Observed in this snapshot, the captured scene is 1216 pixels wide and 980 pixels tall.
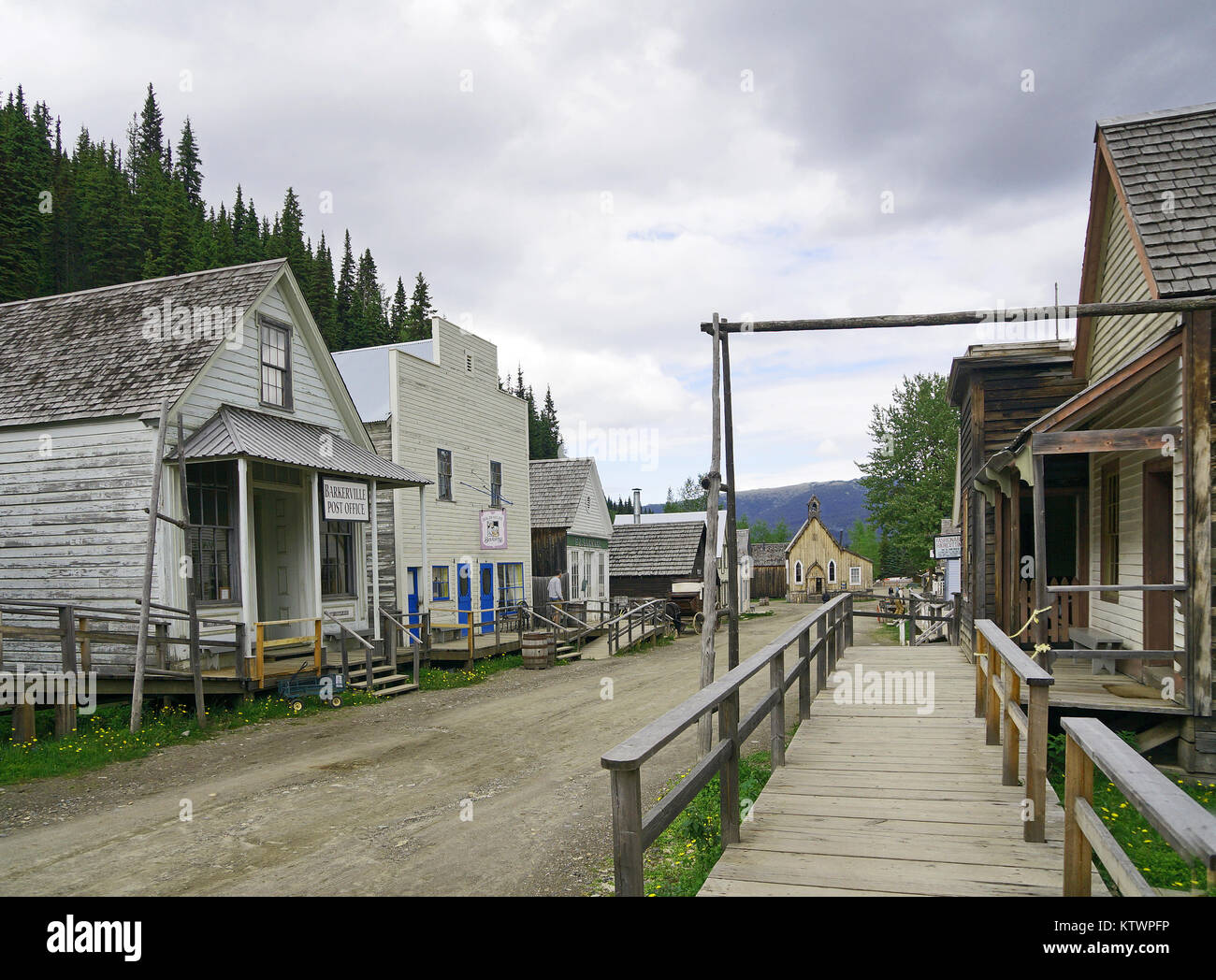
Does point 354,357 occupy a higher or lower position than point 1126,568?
higher

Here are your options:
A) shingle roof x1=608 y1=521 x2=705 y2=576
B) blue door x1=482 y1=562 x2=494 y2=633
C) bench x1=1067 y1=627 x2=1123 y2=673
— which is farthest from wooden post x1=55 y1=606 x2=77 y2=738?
shingle roof x1=608 y1=521 x2=705 y2=576

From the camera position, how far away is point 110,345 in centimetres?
1506

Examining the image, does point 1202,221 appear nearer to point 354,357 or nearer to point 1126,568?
point 1126,568

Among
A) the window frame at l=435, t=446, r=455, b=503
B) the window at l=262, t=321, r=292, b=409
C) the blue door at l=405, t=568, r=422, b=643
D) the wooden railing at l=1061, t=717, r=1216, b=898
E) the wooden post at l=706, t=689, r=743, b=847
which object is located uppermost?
the window at l=262, t=321, r=292, b=409

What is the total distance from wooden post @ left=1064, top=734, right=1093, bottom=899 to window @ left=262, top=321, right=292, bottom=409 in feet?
48.3

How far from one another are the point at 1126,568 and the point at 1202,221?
4118mm

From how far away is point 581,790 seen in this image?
29.3 feet

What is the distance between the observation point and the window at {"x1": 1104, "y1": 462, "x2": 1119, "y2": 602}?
11.7 meters

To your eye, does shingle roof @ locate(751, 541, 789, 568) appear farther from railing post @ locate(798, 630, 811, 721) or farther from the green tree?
railing post @ locate(798, 630, 811, 721)

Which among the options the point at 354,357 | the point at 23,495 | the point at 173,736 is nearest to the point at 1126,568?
the point at 173,736

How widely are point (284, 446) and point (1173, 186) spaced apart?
12855 millimetres

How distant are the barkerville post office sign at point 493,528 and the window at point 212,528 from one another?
885 cm

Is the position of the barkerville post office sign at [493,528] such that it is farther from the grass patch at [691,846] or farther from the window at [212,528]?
the grass patch at [691,846]
